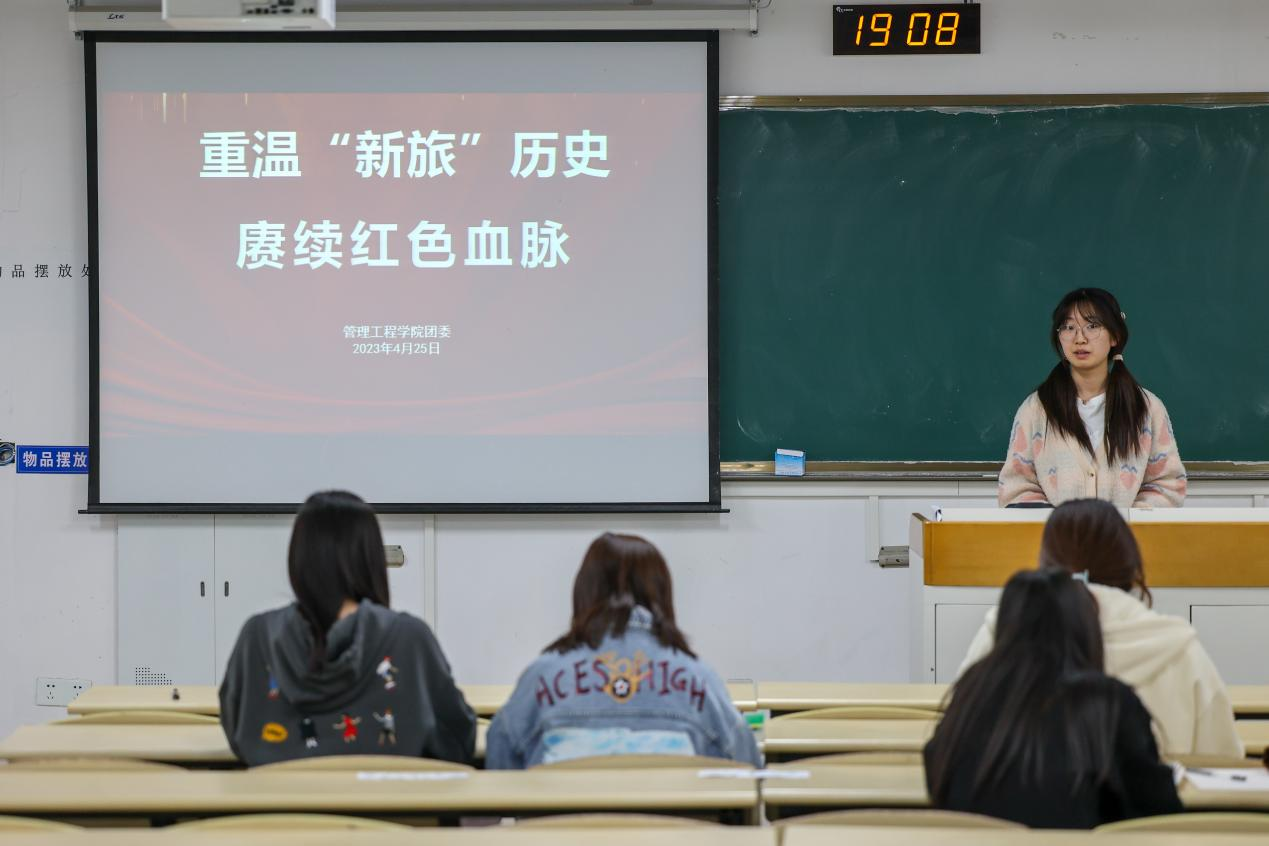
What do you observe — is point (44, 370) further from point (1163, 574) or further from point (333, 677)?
point (1163, 574)

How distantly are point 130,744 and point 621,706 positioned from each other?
1054mm

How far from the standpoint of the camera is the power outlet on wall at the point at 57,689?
5.04m

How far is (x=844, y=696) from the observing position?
10.2 ft

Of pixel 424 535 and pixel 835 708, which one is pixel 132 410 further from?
pixel 835 708

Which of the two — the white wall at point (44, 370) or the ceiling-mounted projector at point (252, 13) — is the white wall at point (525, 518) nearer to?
the white wall at point (44, 370)

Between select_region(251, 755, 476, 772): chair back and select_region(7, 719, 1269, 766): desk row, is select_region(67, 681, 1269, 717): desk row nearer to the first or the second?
select_region(7, 719, 1269, 766): desk row

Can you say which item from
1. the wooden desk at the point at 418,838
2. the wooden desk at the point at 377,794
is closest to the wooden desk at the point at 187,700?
the wooden desk at the point at 377,794

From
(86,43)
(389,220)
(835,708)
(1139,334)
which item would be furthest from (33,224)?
(1139,334)

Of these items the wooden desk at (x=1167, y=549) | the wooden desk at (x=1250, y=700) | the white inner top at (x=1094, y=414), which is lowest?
the wooden desk at (x=1250, y=700)

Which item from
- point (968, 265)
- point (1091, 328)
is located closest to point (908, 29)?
point (968, 265)

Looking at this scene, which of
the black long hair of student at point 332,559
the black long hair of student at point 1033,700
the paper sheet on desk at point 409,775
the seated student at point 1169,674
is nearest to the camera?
the black long hair of student at point 1033,700

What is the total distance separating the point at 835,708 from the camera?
3016 millimetres

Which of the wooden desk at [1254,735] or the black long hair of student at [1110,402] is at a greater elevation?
the black long hair of student at [1110,402]

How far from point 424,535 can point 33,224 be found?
1898 millimetres
